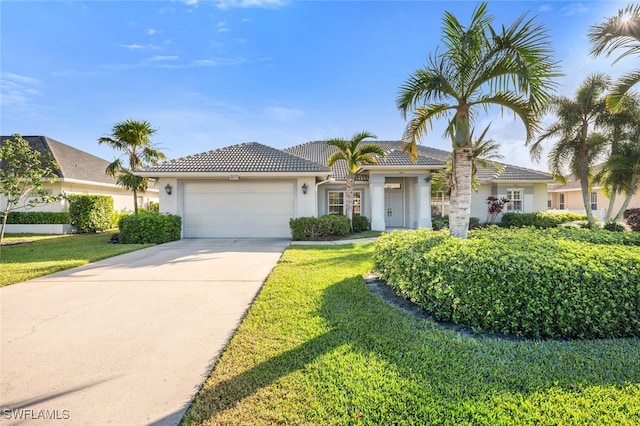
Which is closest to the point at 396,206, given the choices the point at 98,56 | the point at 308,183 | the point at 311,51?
the point at 308,183

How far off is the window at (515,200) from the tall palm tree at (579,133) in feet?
8.49

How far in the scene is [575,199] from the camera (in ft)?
98.5

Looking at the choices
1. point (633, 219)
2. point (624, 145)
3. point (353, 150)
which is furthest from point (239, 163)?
point (633, 219)

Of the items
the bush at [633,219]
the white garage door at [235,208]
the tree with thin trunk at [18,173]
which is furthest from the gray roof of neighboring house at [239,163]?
the bush at [633,219]

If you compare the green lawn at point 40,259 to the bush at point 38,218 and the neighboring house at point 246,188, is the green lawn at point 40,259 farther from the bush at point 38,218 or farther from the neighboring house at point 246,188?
the bush at point 38,218

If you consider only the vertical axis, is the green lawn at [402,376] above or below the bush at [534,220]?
below

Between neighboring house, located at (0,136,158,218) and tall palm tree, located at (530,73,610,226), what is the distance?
24217mm

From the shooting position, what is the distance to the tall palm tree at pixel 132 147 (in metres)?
15.8

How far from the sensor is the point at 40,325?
426cm

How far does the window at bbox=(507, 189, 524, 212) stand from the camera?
19.2 m

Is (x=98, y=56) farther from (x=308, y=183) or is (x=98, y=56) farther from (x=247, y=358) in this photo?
(x=247, y=358)

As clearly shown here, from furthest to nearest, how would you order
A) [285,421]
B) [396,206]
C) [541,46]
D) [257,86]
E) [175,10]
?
[396,206], [257,86], [175,10], [541,46], [285,421]

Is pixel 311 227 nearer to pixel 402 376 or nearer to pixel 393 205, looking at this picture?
pixel 393 205

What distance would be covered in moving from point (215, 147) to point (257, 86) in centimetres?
404
